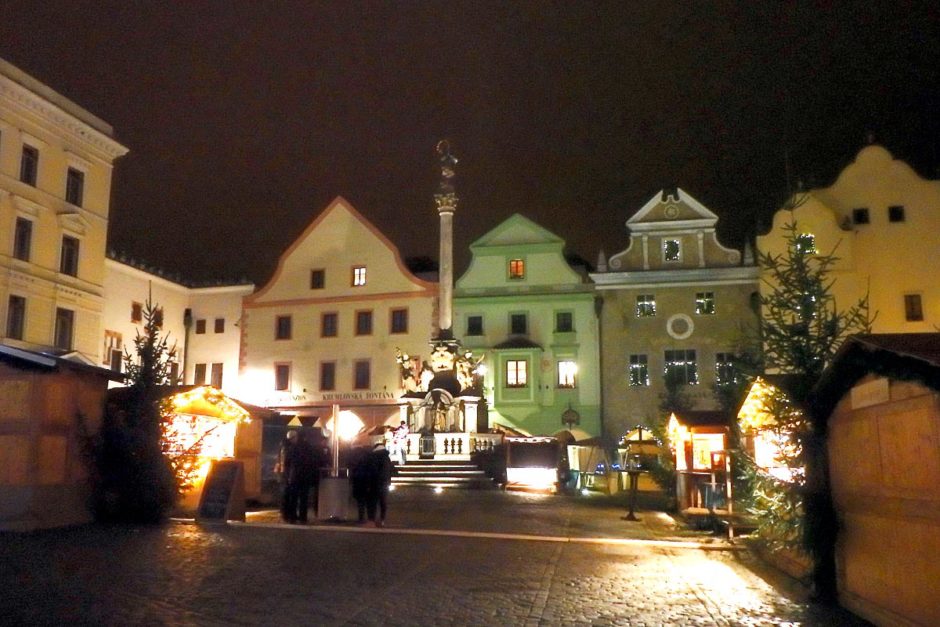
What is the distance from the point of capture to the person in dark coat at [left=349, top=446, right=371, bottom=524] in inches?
734

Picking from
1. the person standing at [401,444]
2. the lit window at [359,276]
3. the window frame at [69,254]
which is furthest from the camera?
the lit window at [359,276]

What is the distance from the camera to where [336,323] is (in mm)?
51750

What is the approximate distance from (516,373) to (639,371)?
6.36 m

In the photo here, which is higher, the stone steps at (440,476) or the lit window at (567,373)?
the lit window at (567,373)

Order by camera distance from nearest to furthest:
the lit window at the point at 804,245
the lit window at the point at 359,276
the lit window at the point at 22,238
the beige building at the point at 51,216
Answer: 1. the lit window at the point at 804,245
2. the beige building at the point at 51,216
3. the lit window at the point at 22,238
4. the lit window at the point at 359,276

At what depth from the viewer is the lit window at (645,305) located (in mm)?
46875

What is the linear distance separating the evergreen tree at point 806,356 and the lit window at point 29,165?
31.8 metres

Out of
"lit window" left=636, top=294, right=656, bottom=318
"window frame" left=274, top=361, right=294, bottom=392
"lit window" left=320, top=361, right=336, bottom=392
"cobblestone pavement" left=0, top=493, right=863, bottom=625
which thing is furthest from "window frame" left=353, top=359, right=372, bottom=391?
"cobblestone pavement" left=0, top=493, right=863, bottom=625

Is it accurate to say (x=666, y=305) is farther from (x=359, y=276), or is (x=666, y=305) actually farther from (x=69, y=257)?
(x=69, y=257)

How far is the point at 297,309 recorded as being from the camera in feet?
173

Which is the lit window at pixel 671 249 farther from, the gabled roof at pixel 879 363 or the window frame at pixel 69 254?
the gabled roof at pixel 879 363

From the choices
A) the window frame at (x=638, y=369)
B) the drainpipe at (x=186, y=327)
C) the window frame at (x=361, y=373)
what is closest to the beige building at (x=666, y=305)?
the window frame at (x=638, y=369)

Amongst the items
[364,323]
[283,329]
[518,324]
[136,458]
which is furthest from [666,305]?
[136,458]

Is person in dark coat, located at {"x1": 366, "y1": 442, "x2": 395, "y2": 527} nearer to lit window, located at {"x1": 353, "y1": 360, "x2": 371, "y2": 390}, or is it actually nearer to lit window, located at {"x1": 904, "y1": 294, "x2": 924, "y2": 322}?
lit window, located at {"x1": 353, "y1": 360, "x2": 371, "y2": 390}
